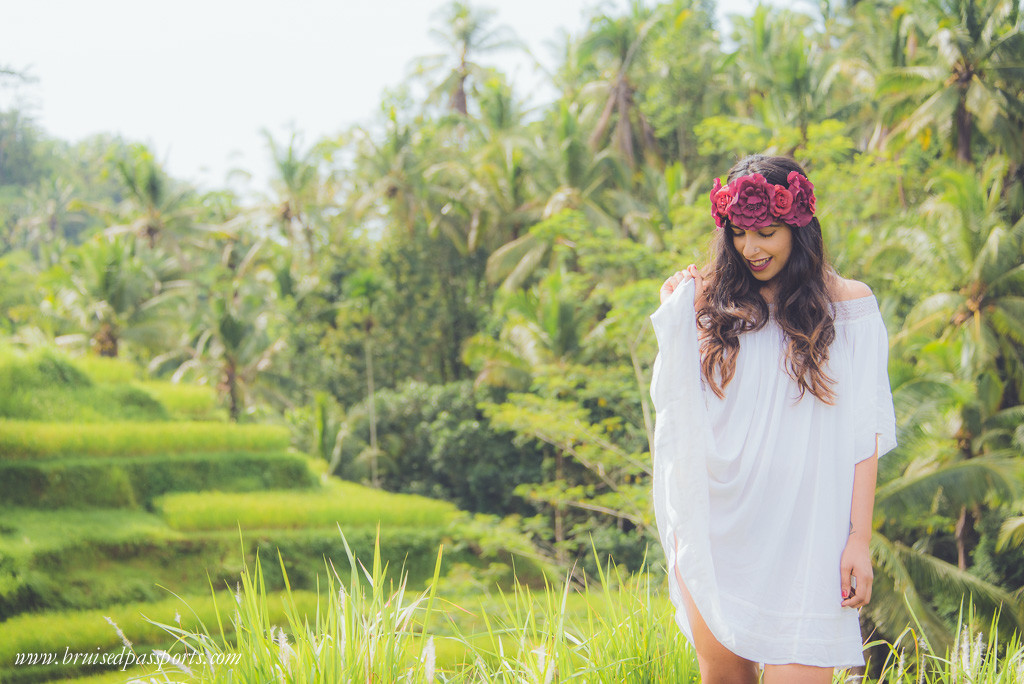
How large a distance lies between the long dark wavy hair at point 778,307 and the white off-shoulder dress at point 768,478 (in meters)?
0.03

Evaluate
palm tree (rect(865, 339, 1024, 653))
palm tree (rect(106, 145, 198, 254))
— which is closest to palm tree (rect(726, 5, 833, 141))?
palm tree (rect(865, 339, 1024, 653))

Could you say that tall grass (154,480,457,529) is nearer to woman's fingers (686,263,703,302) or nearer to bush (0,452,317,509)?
bush (0,452,317,509)

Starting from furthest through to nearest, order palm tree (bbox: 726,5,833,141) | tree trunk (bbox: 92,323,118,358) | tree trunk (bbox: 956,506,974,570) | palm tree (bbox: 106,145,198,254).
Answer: palm tree (bbox: 106,145,198,254), tree trunk (bbox: 92,323,118,358), palm tree (bbox: 726,5,833,141), tree trunk (bbox: 956,506,974,570)

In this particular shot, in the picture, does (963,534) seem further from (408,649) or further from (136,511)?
(408,649)

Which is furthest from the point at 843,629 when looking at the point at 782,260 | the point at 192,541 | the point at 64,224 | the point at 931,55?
the point at 64,224

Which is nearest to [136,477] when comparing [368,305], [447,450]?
[447,450]

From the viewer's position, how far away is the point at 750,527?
1.61 metres

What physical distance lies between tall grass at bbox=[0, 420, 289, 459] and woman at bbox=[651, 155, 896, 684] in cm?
948

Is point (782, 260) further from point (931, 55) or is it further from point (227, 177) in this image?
point (227, 177)

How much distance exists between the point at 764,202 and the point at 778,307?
225mm

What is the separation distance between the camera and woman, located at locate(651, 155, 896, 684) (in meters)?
1.53

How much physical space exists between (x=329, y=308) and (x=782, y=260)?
61.0 feet

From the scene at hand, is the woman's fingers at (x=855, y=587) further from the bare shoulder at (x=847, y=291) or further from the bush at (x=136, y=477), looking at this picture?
the bush at (x=136, y=477)

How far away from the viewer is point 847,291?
164 centimetres
